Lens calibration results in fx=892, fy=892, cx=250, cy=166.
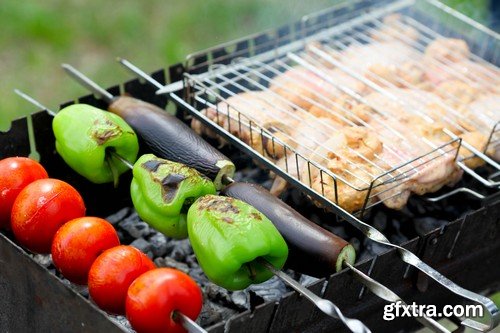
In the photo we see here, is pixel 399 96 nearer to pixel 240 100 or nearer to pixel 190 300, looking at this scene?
pixel 240 100

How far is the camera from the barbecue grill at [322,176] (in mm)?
3094

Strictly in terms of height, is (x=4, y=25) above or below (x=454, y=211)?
below

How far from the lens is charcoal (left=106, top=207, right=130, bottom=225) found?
396 cm

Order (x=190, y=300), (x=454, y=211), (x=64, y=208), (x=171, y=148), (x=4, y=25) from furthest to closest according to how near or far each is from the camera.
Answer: (x=4, y=25)
(x=454, y=211)
(x=171, y=148)
(x=64, y=208)
(x=190, y=300)

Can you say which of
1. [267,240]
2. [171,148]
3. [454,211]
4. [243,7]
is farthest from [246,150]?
[243,7]

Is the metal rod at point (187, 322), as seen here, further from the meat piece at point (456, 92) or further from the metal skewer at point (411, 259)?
the meat piece at point (456, 92)

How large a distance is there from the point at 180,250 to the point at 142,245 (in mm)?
164

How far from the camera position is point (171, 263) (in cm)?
369

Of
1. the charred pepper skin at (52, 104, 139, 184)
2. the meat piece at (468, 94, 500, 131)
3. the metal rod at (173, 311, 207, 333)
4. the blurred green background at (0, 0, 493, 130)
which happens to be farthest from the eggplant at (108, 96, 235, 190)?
the blurred green background at (0, 0, 493, 130)

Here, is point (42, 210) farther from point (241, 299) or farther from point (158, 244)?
point (241, 299)

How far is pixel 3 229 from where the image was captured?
3.67m

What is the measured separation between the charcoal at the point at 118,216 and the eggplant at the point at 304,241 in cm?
84

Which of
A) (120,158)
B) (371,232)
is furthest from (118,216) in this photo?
(371,232)

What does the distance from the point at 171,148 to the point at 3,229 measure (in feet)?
2.54
